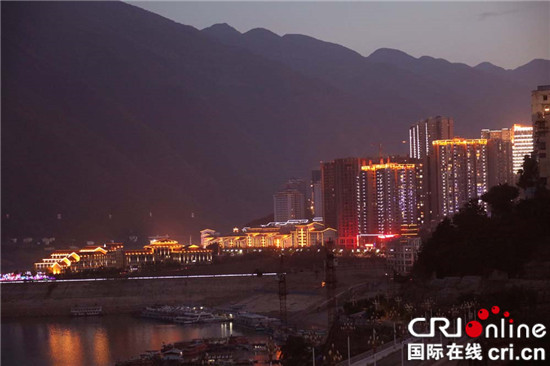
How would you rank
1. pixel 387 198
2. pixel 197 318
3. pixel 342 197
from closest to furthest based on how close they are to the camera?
pixel 197 318 → pixel 387 198 → pixel 342 197

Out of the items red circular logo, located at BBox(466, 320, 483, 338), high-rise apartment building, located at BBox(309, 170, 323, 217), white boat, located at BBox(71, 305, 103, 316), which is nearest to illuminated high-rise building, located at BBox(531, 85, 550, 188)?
red circular logo, located at BBox(466, 320, 483, 338)

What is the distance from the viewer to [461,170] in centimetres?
3909

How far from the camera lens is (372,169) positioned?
135 ft

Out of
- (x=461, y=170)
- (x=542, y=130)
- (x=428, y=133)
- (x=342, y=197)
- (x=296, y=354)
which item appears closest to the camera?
(x=296, y=354)

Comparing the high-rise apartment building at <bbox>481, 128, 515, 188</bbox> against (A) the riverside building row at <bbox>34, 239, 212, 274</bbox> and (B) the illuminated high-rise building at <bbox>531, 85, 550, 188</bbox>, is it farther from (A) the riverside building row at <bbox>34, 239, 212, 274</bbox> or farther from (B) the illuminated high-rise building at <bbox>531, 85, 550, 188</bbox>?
(B) the illuminated high-rise building at <bbox>531, 85, 550, 188</bbox>

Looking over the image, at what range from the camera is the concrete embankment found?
2925 cm

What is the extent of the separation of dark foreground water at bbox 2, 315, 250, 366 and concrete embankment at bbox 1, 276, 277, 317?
167 cm

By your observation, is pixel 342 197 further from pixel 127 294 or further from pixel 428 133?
pixel 127 294

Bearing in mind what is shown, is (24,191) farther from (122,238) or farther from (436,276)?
(436,276)

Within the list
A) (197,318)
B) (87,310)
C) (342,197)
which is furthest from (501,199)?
(342,197)

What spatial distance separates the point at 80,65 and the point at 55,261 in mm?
35746

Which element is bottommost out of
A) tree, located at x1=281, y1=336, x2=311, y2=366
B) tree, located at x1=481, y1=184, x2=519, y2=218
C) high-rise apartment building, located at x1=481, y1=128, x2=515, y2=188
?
tree, located at x1=281, y1=336, x2=311, y2=366

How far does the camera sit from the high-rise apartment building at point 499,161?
130ft

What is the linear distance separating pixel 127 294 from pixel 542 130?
14435mm
